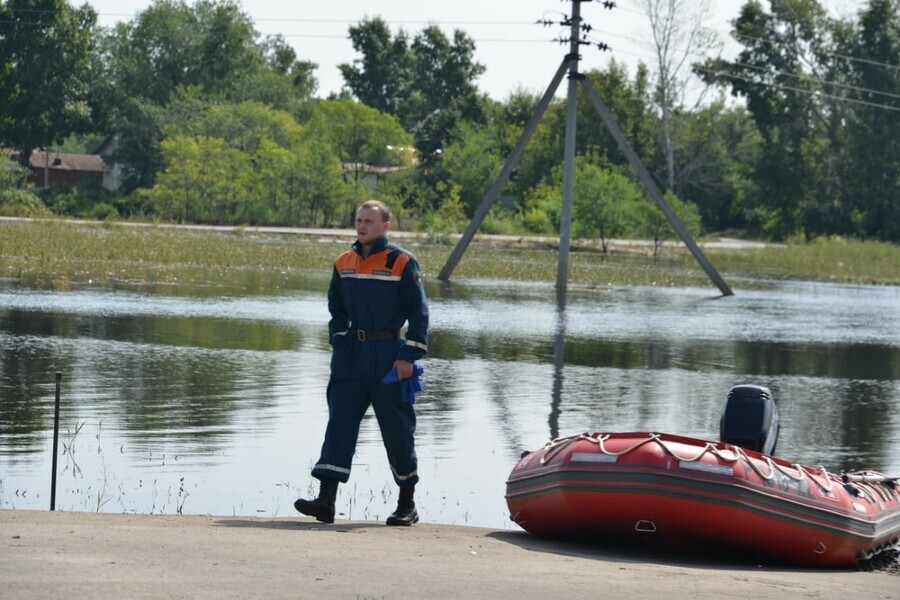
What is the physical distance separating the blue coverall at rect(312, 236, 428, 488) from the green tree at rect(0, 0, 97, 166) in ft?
270

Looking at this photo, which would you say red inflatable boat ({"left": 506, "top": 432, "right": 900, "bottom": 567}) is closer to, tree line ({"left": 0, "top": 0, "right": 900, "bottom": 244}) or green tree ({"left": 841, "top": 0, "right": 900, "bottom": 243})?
tree line ({"left": 0, "top": 0, "right": 900, "bottom": 244})

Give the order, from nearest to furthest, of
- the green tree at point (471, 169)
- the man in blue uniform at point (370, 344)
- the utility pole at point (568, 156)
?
the man in blue uniform at point (370, 344), the utility pole at point (568, 156), the green tree at point (471, 169)

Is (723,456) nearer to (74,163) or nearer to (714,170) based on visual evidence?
(714,170)

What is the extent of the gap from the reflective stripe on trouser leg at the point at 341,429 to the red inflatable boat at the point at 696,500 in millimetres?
991

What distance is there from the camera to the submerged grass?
3694cm

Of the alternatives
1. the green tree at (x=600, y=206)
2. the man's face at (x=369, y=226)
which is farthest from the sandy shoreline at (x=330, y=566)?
the green tree at (x=600, y=206)

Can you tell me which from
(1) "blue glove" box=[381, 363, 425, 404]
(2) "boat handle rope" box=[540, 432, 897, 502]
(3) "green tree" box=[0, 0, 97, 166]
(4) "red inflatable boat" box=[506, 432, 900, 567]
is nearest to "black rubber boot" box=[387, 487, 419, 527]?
(1) "blue glove" box=[381, 363, 425, 404]

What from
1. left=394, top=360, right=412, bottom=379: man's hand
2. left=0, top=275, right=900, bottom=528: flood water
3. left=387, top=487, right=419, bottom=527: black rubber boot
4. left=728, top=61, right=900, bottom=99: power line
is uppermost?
left=728, top=61, right=900, bottom=99: power line

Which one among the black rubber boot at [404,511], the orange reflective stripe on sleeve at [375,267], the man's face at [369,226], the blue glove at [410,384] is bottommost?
the black rubber boot at [404,511]

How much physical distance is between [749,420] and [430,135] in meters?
90.0

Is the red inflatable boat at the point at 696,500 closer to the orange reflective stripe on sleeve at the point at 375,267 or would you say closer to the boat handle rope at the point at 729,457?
the boat handle rope at the point at 729,457

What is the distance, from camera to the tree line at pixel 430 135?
259 ft

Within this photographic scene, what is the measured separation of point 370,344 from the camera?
855 centimetres

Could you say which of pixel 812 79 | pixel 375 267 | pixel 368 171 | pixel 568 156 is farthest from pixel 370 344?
pixel 812 79
